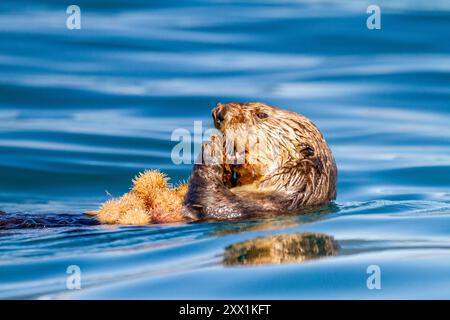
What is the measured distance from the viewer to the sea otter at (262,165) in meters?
8.09

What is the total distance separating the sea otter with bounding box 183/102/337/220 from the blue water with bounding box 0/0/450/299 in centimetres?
17

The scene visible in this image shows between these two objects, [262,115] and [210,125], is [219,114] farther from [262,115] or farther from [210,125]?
[210,125]

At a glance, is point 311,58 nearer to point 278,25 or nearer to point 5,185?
point 278,25

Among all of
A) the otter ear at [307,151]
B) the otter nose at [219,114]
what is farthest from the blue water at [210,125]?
the otter nose at [219,114]

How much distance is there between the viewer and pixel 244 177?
8.41 meters

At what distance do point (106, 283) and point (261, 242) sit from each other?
1273 millimetres

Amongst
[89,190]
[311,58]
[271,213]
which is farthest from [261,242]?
[311,58]

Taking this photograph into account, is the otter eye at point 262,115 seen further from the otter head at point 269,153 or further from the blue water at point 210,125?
the blue water at point 210,125

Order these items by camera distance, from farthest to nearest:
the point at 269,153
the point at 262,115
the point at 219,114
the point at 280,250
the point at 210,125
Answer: the point at 210,125
the point at 262,115
the point at 269,153
the point at 219,114
the point at 280,250

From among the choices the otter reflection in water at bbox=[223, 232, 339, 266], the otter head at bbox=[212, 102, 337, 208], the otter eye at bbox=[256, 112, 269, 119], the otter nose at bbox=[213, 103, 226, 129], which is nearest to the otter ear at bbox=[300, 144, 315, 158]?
the otter head at bbox=[212, 102, 337, 208]

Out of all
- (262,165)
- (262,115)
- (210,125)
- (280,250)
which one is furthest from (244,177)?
(210,125)

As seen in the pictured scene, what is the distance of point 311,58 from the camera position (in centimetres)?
1962

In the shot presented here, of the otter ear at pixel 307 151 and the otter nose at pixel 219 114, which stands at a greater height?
the otter nose at pixel 219 114

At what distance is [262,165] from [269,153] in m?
0.12
